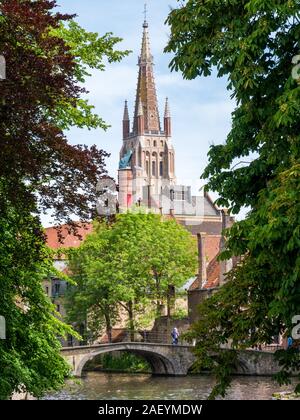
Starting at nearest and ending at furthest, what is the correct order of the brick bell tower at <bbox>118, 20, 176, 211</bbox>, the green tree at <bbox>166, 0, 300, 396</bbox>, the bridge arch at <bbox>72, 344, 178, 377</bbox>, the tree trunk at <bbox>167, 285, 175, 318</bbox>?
1. the green tree at <bbox>166, 0, 300, 396</bbox>
2. the bridge arch at <bbox>72, 344, 178, 377</bbox>
3. the tree trunk at <bbox>167, 285, 175, 318</bbox>
4. the brick bell tower at <bbox>118, 20, 176, 211</bbox>

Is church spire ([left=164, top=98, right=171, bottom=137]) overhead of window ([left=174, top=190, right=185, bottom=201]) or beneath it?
overhead

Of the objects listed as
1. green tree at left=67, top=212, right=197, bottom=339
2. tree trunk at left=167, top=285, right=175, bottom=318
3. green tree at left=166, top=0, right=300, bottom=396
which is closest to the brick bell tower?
tree trunk at left=167, top=285, right=175, bottom=318

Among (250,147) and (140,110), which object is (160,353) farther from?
(140,110)

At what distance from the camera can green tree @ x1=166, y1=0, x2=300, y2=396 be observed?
1318 centimetres

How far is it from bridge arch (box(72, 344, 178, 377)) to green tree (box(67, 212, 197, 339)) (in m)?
2.38

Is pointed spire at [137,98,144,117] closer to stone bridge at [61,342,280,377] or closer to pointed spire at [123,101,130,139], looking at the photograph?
pointed spire at [123,101,130,139]

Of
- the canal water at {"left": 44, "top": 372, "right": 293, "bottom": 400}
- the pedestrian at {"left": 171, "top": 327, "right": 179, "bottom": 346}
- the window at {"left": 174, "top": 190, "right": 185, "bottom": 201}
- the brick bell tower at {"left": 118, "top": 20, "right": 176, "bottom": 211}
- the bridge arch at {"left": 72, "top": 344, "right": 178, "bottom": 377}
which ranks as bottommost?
the canal water at {"left": 44, "top": 372, "right": 293, "bottom": 400}

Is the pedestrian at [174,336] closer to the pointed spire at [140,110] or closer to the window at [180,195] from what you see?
the window at [180,195]

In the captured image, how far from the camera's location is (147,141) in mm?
146750

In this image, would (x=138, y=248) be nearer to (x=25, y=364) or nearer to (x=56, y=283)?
(x=56, y=283)

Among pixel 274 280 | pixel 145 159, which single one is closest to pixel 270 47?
pixel 274 280

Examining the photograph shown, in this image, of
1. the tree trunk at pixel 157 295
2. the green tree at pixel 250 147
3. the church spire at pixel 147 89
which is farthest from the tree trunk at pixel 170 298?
the church spire at pixel 147 89

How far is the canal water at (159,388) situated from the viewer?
123ft

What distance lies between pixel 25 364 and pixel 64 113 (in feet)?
17.4
